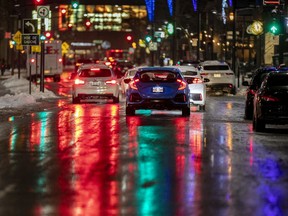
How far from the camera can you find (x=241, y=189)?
32.8 feet

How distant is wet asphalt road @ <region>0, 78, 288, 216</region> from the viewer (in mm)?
8901

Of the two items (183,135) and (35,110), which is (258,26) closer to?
(35,110)

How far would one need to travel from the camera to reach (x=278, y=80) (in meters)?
18.7

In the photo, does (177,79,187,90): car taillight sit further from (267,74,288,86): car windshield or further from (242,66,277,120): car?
(267,74,288,86): car windshield

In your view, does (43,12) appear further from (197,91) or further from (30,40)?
(197,91)

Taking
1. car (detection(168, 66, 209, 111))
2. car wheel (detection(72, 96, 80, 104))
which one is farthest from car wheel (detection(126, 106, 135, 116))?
car wheel (detection(72, 96, 80, 104))

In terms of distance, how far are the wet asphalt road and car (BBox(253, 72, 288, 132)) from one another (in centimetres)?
38

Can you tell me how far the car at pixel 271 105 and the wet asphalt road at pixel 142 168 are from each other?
1.23 feet

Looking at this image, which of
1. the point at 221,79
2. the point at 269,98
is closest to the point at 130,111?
the point at 269,98

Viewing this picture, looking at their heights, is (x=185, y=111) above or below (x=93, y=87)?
below

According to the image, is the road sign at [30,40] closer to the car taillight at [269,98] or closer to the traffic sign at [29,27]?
the traffic sign at [29,27]

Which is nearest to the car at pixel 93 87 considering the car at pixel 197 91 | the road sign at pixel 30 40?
the road sign at pixel 30 40

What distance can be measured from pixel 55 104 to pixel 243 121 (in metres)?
10.5

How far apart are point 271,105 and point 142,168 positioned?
665 centimetres
